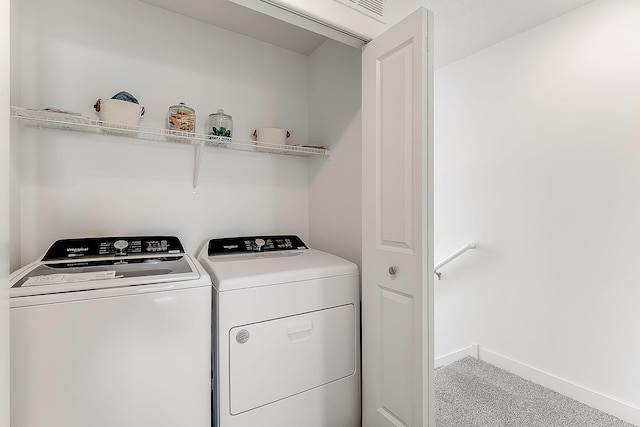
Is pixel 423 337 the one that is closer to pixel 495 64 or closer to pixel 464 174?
pixel 464 174

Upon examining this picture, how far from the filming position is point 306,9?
1.27 m

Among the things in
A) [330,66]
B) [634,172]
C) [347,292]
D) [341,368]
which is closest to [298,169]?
[330,66]

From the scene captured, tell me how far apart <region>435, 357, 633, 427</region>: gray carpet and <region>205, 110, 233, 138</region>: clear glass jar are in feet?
7.50

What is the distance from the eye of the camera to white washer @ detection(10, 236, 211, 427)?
94 centimetres

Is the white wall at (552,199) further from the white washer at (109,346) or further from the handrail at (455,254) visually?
the white washer at (109,346)

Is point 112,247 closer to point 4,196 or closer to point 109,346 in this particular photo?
point 109,346

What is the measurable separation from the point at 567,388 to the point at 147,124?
3.34 meters

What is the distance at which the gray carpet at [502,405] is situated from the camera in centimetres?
181

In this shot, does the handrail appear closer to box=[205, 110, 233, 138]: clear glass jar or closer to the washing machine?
the washing machine

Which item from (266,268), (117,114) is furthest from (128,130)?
(266,268)

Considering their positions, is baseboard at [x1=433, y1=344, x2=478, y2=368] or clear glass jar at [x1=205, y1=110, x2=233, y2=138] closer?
clear glass jar at [x1=205, y1=110, x2=233, y2=138]

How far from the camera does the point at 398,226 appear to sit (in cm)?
130

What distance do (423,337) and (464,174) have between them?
200 centimetres

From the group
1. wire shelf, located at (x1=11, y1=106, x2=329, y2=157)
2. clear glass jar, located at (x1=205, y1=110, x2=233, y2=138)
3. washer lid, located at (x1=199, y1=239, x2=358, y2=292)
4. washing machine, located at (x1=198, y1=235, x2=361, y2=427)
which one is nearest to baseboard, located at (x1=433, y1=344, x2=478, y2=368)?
washing machine, located at (x1=198, y1=235, x2=361, y2=427)
